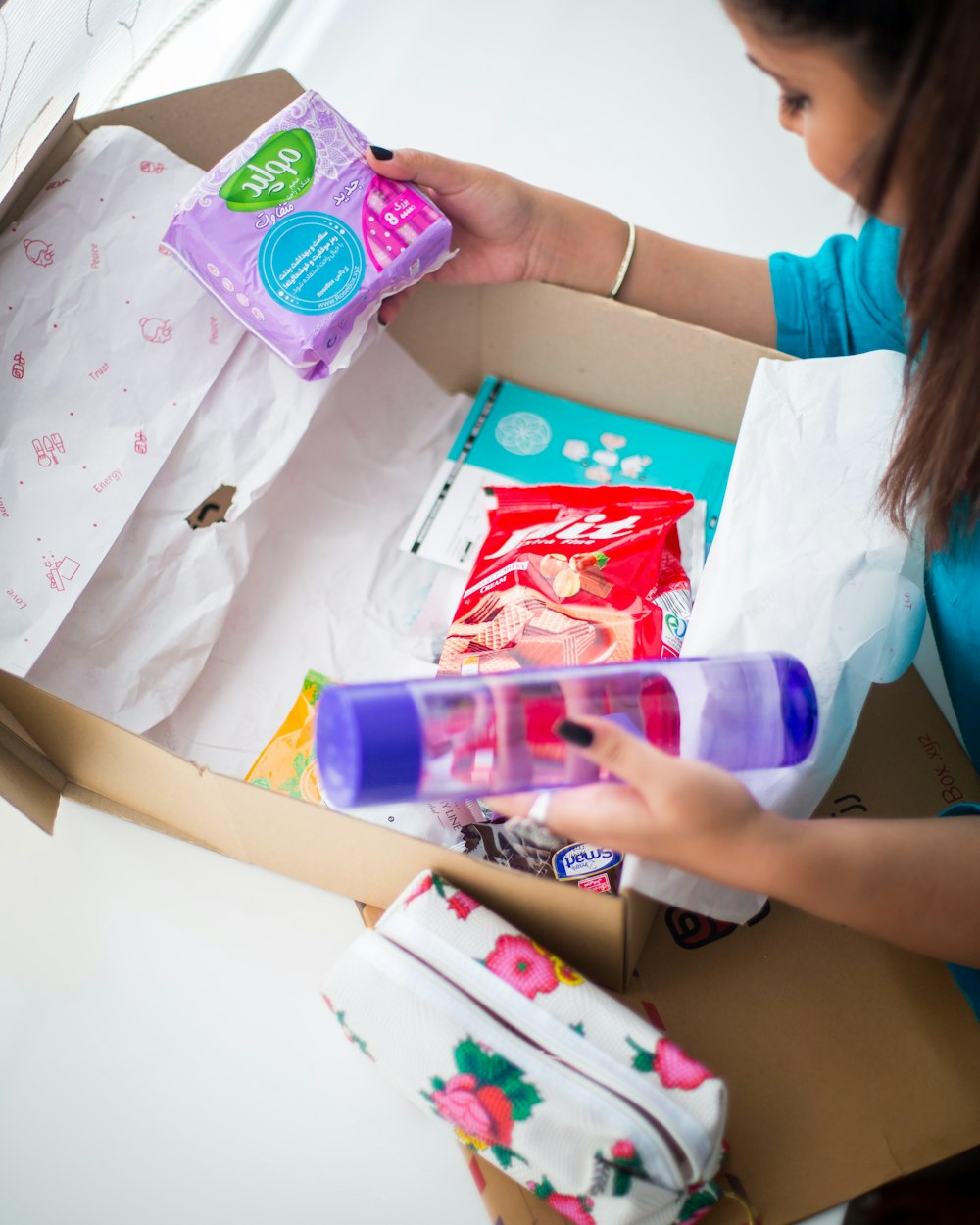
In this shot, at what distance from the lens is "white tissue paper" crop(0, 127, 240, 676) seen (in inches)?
25.3

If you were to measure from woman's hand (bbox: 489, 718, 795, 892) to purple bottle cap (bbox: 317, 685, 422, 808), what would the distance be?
6cm

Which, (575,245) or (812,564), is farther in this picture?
(575,245)

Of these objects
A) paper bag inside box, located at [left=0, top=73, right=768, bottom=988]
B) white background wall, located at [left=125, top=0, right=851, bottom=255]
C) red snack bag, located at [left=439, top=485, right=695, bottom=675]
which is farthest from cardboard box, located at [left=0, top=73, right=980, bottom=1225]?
white background wall, located at [left=125, top=0, right=851, bottom=255]

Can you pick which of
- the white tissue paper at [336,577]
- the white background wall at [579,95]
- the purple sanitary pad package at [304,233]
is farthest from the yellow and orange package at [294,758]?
the white background wall at [579,95]

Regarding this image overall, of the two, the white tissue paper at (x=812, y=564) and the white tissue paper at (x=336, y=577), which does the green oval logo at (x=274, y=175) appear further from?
the white tissue paper at (x=812, y=564)

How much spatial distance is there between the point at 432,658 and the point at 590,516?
6.5 inches

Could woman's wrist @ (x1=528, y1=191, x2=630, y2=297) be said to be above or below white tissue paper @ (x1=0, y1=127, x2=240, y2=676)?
above

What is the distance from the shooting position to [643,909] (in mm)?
537

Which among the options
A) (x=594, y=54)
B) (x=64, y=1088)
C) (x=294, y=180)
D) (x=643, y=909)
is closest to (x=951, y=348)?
(x=643, y=909)

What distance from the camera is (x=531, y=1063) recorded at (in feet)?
1.58

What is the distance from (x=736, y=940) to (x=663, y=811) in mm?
226

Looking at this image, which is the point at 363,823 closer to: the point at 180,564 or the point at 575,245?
the point at 180,564

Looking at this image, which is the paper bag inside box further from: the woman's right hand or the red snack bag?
the red snack bag

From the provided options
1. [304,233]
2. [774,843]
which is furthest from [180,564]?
[774,843]
